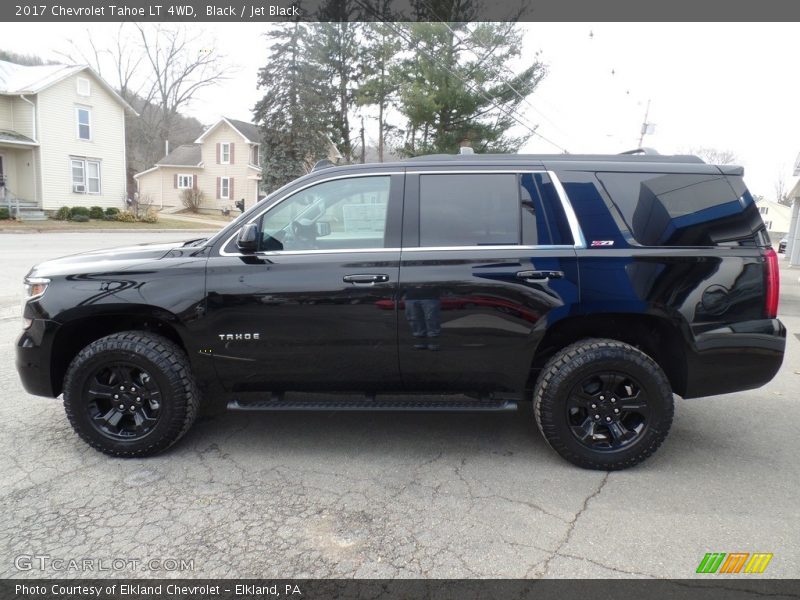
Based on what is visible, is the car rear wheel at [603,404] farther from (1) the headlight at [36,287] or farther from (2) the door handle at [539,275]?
(1) the headlight at [36,287]

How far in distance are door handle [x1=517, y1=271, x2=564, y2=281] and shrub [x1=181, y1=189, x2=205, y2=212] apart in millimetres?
45028

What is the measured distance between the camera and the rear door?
350 cm

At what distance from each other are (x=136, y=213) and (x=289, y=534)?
3212cm

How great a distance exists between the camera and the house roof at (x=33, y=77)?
2911cm

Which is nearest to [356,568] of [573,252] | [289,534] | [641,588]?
[289,534]

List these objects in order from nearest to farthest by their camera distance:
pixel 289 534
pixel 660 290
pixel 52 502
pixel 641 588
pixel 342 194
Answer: pixel 641 588 → pixel 289 534 → pixel 52 502 → pixel 660 290 → pixel 342 194

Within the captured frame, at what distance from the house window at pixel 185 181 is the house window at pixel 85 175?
1469 cm

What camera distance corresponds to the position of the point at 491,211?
12.0 feet

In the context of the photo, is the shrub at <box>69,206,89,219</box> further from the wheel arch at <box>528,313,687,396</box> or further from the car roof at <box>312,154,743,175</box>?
the wheel arch at <box>528,313,687,396</box>

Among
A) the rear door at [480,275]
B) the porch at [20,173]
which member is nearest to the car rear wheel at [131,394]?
the rear door at [480,275]

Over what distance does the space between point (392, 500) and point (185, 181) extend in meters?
49.2

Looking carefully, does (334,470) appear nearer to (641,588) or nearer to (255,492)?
(255,492)

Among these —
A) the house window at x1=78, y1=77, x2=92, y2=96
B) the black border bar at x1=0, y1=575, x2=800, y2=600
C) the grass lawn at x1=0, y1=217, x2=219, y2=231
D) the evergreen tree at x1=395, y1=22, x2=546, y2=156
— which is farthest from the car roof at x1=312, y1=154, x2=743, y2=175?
the house window at x1=78, y1=77, x2=92, y2=96

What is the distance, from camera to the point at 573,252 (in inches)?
138
